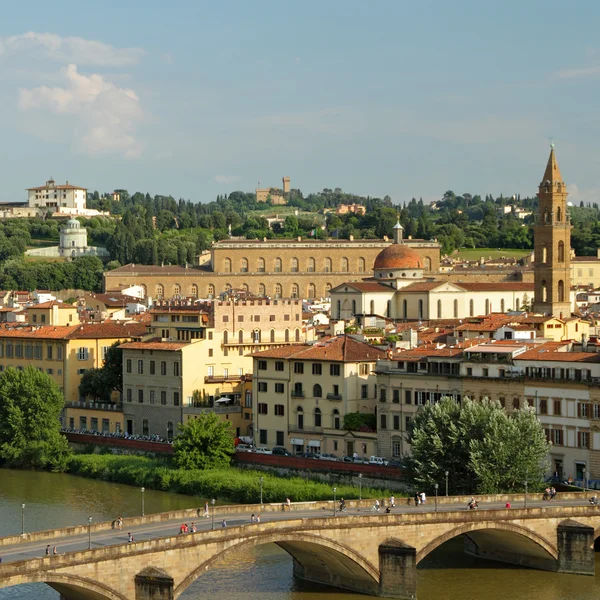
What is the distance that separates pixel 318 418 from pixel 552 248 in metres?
30.5

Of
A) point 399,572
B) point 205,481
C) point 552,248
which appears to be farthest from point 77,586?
point 552,248

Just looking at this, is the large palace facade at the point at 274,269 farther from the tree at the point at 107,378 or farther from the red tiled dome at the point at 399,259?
the tree at the point at 107,378

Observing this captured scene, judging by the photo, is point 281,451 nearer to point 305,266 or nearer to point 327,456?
point 327,456

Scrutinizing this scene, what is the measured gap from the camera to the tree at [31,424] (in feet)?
176

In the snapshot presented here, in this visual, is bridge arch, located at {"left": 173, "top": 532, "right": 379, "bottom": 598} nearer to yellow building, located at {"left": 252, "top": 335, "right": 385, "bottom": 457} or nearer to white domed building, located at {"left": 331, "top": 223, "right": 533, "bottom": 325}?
yellow building, located at {"left": 252, "top": 335, "right": 385, "bottom": 457}

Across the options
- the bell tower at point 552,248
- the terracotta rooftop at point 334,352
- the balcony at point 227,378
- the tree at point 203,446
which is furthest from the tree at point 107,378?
the bell tower at point 552,248

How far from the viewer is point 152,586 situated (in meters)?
30.6

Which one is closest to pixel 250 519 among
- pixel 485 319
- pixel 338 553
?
pixel 338 553

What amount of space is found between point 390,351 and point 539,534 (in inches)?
595

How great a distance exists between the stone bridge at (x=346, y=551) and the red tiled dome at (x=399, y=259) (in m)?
51.5

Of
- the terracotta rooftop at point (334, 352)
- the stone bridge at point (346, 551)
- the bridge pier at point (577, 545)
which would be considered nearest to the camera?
the stone bridge at point (346, 551)

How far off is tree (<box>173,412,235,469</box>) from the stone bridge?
39.2 ft

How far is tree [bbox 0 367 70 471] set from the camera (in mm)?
53625

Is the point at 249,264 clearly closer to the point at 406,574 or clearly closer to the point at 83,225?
the point at 83,225
